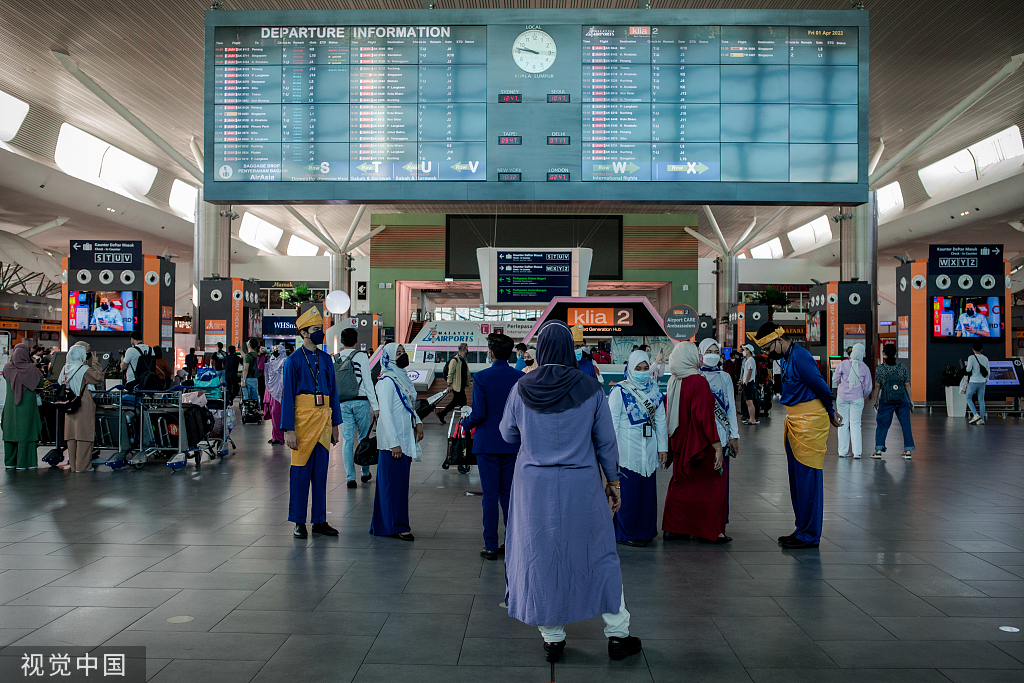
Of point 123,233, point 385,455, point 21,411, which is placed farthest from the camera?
point 123,233

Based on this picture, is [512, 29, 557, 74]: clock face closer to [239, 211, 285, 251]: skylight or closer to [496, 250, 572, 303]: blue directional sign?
[496, 250, 572, 303]: blue directional sign

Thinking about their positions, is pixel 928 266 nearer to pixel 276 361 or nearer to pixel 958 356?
pixel 958 356

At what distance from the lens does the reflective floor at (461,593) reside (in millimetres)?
3154

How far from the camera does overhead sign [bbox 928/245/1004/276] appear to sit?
17.6m

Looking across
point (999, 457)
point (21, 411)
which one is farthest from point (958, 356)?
point (21, 411)

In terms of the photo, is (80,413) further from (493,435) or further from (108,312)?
(108,312)

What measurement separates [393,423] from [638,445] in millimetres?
1787

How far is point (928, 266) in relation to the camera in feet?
58.2

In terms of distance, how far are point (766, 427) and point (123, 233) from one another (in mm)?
26965

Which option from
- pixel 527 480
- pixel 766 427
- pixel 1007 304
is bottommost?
pixel 766 427

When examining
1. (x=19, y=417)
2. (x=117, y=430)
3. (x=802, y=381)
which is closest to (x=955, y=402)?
(x=802, y=381)

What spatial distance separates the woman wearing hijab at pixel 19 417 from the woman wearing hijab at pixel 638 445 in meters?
7.20

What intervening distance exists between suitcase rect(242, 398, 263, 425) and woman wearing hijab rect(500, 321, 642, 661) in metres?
12.3

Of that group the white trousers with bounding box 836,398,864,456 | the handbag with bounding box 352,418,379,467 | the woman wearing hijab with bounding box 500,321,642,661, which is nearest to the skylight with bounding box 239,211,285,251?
the white trousers with bounding box 836,398,864,456
